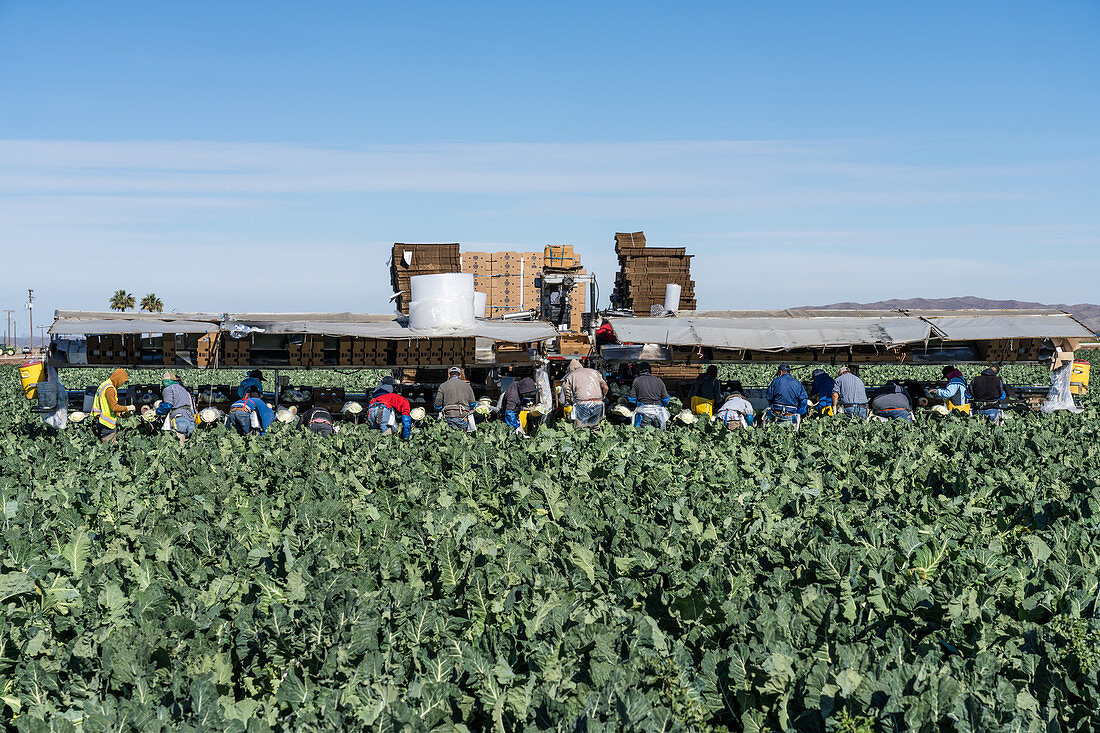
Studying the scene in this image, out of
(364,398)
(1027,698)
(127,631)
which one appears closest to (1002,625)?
(1027,698)

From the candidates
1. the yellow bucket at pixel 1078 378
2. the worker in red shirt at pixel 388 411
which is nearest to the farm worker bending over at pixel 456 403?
the worker in red shirt at pixel 388 411

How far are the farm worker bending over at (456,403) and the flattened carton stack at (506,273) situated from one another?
9500 millimetres

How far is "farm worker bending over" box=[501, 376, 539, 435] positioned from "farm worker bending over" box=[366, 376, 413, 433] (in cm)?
169

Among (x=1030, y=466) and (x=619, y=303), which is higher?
(x=619, y=303)

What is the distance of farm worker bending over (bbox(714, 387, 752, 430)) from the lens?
14023 mm

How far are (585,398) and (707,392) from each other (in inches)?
130

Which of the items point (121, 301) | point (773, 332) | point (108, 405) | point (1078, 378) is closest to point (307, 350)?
point (108, 405)

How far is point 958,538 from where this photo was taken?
6535 mm

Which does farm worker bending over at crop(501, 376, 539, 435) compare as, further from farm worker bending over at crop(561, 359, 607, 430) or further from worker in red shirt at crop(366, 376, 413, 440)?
worker in red shirt at crop(366, 376, 413, 440)

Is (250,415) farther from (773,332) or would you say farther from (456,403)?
(773,332)

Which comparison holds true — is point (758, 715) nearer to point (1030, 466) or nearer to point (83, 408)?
point (1030, 466)

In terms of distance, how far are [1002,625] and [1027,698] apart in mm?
1009

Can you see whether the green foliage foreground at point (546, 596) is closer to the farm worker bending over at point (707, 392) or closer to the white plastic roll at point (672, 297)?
the farm worker bending over at point (707, 392)

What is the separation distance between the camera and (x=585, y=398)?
1420 centimetres
